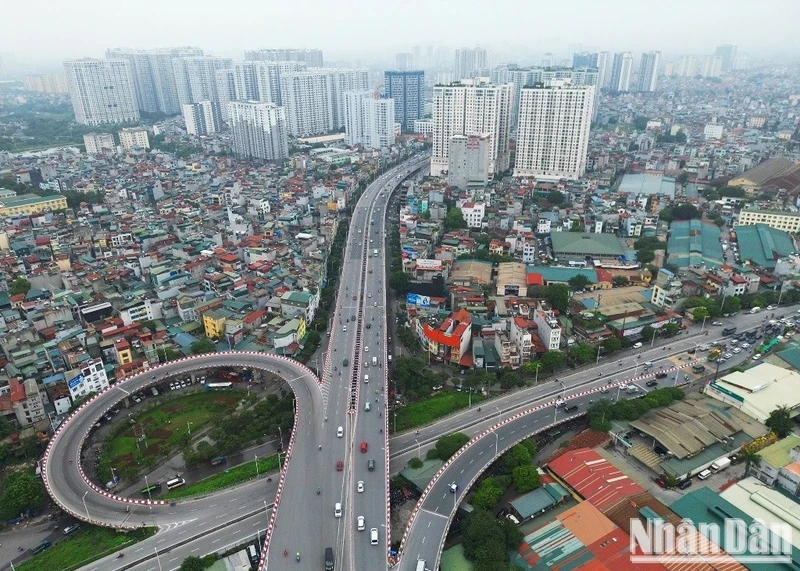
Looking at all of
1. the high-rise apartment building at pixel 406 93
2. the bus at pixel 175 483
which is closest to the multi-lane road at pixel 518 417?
the bus at pixel 175 483

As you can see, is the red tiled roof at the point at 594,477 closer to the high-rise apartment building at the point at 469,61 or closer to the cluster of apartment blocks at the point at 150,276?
the cluster of apartment blocks at the point at 150,276

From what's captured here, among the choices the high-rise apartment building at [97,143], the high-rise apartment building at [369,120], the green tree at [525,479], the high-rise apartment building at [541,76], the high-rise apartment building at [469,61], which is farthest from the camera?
the high-rise apartment building at [469,61]

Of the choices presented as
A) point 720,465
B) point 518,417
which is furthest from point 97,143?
point 720,465

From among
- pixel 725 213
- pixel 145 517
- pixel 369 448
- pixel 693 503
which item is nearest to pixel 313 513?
pixel 369 448

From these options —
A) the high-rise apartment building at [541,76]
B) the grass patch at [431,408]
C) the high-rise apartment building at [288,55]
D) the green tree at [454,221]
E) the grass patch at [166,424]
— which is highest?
the high-rise apartment building at [288,55]

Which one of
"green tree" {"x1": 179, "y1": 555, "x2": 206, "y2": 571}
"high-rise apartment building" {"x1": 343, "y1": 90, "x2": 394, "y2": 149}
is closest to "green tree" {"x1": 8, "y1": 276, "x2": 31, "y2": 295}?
"green tree" {"x1": 179, "y1": 555, "x2": 206, "y2": 571}

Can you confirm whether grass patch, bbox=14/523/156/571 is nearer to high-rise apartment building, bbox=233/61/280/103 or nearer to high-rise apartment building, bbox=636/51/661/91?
high-rise apartment building, bbox=233/61/280/103

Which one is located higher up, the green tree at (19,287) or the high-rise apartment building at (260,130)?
the high-rise apartment building at (260,130)
